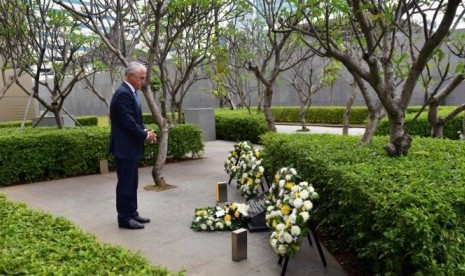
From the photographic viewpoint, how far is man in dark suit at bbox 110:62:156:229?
507cm

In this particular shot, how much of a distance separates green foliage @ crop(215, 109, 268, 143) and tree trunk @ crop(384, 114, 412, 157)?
8.85 m

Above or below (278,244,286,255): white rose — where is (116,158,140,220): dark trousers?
above

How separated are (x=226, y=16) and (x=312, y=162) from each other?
295 inches

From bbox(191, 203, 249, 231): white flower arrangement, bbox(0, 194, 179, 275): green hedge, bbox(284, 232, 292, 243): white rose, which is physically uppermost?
bbox(0, 194, 179, 275): green hedge

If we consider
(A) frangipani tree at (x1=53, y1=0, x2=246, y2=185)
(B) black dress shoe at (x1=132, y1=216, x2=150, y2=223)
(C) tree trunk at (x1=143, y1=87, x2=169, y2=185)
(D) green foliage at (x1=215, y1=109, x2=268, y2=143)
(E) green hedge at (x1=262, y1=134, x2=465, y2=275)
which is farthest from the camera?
(D) green foliage at (x1=215, y1=109, x2=268, y2=143)

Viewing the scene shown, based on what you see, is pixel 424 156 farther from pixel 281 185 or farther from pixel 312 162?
pixel 281 185

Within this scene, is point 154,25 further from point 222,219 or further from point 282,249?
point 282,249

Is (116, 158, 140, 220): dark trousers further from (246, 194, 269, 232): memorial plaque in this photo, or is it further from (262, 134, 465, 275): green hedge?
(262, 134, 465, 275): green hedge

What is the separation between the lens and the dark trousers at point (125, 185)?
5.12 metres

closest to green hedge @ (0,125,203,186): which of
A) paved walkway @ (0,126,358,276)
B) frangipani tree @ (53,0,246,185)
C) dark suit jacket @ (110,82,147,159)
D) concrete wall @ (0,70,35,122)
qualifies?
paved walkway @ (0,126,358,276)

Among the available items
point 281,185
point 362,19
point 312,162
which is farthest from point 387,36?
point 281,185

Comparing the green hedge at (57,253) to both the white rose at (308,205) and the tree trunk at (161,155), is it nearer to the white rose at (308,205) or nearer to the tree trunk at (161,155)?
the white rose at (308,205)

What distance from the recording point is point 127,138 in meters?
5.11

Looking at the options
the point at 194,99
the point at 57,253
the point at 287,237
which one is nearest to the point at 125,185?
the point at 287,237
